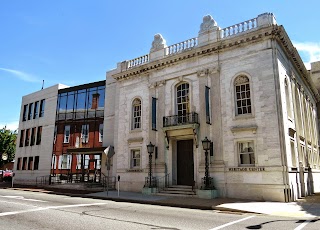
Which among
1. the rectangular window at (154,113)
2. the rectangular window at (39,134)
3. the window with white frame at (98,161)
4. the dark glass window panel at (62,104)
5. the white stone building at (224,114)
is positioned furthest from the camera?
the rectangular window at (39,134)

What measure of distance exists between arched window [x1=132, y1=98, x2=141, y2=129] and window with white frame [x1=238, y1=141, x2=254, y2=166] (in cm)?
841

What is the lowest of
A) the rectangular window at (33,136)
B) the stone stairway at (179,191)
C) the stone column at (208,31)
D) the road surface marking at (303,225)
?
the road surface marking at (303,225)

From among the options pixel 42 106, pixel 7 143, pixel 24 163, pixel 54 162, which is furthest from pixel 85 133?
pixel 7 143

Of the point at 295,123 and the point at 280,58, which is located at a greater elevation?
the point at 280,58

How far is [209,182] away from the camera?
50.8 feet

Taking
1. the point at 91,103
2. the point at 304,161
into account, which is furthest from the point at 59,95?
the point at 304,161

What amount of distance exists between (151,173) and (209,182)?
15.1ft

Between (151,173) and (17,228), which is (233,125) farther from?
(17,228)

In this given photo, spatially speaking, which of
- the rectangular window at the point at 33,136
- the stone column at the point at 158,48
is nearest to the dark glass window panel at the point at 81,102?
the rectangular window at the point at 33,136

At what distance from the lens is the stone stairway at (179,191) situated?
1594cm

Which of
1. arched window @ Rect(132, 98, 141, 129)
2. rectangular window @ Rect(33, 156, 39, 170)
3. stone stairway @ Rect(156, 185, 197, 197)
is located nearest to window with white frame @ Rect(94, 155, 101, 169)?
arched window @ Rect(132, 98, 141, 129)

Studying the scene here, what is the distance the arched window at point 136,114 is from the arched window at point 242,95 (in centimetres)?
798

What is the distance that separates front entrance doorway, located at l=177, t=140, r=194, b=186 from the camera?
17656 millimetres

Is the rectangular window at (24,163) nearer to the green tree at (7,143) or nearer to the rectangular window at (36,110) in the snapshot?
the rectangular window at (36,110)
